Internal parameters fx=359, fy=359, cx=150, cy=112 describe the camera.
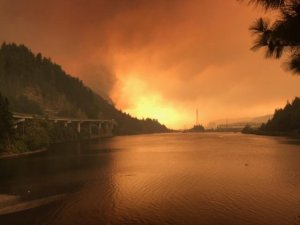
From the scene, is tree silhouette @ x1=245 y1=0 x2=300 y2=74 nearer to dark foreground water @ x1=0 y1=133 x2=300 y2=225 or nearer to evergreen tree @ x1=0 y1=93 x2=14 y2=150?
dark foreground water @ x1=0 y1=133 x2=300 y2=225

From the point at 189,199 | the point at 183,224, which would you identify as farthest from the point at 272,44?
the point at 189,199

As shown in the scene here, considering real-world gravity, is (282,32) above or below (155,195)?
above

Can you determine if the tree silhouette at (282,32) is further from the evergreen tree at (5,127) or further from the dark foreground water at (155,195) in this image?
the evergreen tree at (5,127)

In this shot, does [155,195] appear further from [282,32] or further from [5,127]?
[5,127]

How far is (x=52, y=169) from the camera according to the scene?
246 ft

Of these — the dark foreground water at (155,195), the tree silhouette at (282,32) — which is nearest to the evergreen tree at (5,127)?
the dark foreground water at (155,195)

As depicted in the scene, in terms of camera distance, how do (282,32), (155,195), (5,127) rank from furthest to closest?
(5,127), (155,195), (282,32)

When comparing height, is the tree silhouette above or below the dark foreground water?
above

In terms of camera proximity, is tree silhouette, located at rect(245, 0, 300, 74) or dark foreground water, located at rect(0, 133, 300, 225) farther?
dark foreground water, located at rect(0, 133, 300, 225)

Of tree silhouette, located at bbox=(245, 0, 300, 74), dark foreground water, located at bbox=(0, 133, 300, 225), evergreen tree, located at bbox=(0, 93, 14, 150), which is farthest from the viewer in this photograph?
evergreen tree, located at bbox=(0, 93, 14, 150)

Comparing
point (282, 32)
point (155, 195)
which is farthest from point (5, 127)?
point (282, 32)

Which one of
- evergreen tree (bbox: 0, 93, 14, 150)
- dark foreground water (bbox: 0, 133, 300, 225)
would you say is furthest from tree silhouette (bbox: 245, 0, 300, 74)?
evergreen tree (bbox: 0, 93, 14, 150)

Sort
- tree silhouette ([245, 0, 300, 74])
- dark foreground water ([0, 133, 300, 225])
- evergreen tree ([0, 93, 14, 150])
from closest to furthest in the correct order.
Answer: tree silhouette ([245, 0, 300, 74]), dark foreground water ([0, 133, 300, 225]), evergreen tree ([0, 93, 14, 150])

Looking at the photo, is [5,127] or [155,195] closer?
[155,195]
